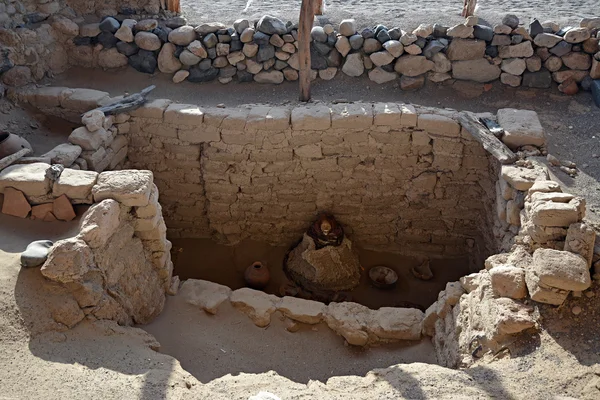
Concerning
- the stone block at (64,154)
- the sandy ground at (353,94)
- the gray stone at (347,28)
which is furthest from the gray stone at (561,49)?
the stone block at (64,154)

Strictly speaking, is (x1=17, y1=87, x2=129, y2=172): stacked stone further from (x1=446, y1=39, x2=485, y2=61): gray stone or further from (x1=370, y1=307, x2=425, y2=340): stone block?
(x1=446, y1=39, x2=485, y2=61): gray stone

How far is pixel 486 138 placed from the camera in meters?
5.71

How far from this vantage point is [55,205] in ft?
15.2

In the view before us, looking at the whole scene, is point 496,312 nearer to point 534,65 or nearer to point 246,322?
point 246,322

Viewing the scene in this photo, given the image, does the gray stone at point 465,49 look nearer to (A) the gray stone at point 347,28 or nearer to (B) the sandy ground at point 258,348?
(A) the gray stone at point 347,28

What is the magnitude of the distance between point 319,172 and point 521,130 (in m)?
2.38

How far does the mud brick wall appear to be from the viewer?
6234 millimetres

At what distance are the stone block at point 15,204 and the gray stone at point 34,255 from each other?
59cm

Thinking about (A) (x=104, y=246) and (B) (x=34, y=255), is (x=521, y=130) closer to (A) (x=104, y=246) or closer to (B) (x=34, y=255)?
(A) (x=104, y=246)

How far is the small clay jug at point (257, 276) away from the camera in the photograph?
6.48 metres

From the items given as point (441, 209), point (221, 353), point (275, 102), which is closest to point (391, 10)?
point (275, 102)

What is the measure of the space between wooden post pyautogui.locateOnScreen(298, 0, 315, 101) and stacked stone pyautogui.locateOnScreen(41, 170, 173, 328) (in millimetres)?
2912

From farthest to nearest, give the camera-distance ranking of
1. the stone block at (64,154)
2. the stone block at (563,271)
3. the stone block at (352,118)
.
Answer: the stone block at (352,118) → the stone block at (64,154) → the stone block at (563,271)

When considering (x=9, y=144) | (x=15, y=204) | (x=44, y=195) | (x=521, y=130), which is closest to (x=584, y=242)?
(x=521, y=130)
